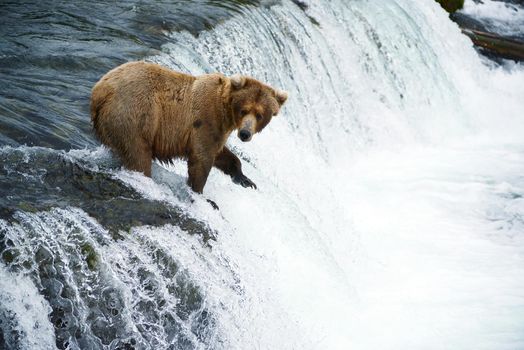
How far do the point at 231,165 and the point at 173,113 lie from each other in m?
0.78

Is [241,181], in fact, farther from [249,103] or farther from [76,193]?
[76,193]

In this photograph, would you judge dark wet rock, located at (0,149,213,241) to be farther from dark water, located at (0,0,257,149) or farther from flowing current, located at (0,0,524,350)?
dark water, located at (0,0,257,149)

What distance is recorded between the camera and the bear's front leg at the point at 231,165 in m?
4.80

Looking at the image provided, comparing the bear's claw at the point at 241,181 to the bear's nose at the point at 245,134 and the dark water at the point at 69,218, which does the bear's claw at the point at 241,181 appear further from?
the dark water at the point at 69,218

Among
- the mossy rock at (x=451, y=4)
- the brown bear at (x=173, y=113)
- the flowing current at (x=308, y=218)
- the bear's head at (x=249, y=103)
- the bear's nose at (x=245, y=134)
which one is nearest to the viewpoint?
the flowing current at (x=308, y=218)

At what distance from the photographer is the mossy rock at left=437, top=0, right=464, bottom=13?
47.6 feet

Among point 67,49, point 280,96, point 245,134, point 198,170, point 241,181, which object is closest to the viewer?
point 245,134

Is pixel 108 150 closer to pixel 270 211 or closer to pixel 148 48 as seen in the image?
pixel 270 211

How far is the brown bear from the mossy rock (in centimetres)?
1115

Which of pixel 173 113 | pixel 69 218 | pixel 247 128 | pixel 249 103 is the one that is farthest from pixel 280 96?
pixel 69 218

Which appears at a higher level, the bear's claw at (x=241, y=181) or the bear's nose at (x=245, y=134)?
the bear's nose at (x=245, y=134)

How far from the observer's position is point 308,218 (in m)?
5.94

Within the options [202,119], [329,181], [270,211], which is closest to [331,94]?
[329,181]

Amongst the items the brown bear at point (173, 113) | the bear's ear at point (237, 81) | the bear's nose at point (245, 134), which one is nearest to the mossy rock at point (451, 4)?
the brown bear at point (173, 113)
